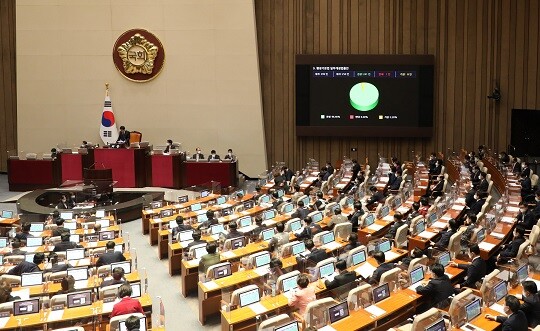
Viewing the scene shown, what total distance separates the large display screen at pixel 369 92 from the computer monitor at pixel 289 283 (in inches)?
548

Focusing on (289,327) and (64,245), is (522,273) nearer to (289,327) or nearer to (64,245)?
(289,327)

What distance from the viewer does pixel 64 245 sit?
11.4m

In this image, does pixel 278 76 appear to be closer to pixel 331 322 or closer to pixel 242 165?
pixel 242 165

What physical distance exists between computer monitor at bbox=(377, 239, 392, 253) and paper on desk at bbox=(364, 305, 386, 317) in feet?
8.99

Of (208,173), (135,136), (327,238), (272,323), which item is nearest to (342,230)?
(327,238)

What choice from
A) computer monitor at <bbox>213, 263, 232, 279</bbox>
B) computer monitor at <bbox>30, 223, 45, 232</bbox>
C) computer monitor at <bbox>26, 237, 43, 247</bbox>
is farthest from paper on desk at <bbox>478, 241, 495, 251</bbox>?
computer monitor at <bbox>30, 223, 45, 232</bbox>

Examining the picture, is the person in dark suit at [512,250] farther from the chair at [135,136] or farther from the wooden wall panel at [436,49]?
the chair at [135,136]

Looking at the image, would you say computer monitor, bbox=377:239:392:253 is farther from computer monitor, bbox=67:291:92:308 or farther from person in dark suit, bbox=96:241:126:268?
computer monitor, bbox=67:291:92:308

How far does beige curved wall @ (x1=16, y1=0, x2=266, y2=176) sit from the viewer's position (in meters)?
22.0

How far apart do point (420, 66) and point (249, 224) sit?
11.4 metres

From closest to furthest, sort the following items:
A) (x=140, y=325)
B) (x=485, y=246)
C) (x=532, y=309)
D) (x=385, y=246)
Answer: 1. (x=140, y=325)
2. (x=532, y=309)
3. (x=385, y=246)
4. (x=485, y=246)

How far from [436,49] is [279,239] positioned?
538 inches

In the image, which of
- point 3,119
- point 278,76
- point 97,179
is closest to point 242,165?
point 278,76

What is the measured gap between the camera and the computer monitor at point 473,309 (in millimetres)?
7691
